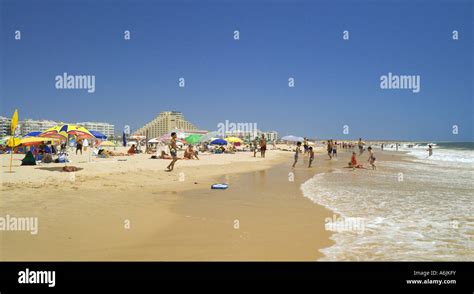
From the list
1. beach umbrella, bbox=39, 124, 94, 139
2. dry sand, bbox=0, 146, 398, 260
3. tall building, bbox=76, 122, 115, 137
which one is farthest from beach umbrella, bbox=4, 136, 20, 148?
tall building, bbox=76, 122, 115, 137

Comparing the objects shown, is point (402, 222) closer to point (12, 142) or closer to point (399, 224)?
point (399, 224)

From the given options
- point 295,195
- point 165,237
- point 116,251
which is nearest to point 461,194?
point 295,195

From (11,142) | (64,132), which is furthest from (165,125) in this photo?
(11,142)

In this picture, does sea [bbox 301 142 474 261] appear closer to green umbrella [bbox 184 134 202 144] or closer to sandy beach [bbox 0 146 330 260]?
sandy beach [bbox 0 146 330 260]

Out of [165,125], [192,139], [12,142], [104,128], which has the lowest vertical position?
[12,142]

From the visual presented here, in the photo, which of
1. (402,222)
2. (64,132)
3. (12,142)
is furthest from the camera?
(64,132)

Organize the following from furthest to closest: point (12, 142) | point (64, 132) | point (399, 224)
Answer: point (64, 132)
point (12, 142)
point (399, 224)

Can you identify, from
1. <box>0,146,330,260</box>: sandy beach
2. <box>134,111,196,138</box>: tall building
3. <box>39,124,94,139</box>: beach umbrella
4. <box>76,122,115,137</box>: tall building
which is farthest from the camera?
<box>76,122,115,137</box>: tall building

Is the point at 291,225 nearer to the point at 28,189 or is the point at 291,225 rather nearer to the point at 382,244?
the point at 382,244

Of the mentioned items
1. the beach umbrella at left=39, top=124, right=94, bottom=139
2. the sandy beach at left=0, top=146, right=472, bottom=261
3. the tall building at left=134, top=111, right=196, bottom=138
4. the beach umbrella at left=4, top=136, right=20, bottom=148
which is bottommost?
the sandy beach at left=0, top=146, right=472, bottom=261

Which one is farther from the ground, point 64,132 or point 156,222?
point 64,132

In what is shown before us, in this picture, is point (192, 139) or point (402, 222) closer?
point (402, 222)

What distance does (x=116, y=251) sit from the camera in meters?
4.05

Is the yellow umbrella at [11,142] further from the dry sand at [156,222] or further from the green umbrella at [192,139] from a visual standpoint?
the green umbrella at [192,139]
